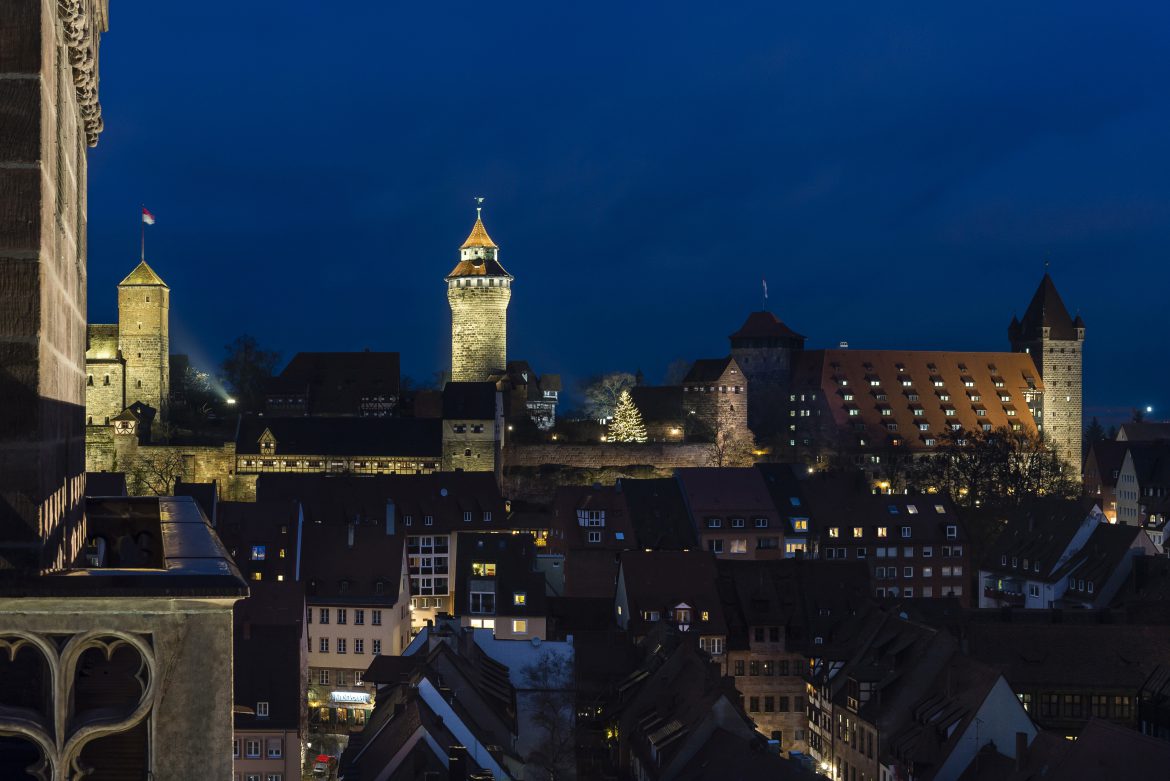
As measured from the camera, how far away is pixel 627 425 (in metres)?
83.1

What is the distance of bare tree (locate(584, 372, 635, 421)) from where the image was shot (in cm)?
10275

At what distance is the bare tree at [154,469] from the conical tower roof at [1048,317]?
198 ft

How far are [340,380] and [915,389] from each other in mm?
37236

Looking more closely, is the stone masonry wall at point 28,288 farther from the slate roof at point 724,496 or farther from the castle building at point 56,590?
the slate roof at point 724,496

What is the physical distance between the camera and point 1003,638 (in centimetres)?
3603

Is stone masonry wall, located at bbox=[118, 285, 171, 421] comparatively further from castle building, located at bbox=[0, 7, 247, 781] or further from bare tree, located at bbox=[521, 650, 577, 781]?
castle building, located at bbox=[0, 7, 247, 781]

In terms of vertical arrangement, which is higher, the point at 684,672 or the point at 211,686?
the point at 211,686

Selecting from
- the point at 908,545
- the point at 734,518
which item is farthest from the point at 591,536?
the point at 908,545

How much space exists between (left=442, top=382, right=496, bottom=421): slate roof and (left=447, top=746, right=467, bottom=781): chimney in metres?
46.7

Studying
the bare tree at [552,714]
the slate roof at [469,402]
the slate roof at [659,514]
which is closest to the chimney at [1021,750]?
the bare tree at [552,714]

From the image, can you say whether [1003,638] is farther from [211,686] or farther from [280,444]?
[280,444]

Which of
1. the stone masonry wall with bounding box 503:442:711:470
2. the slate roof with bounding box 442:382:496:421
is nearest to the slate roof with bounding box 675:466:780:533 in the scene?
the slate roof with bounding box 442:382:496:421

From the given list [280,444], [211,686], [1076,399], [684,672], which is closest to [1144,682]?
[684,672]

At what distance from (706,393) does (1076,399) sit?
30724mm
